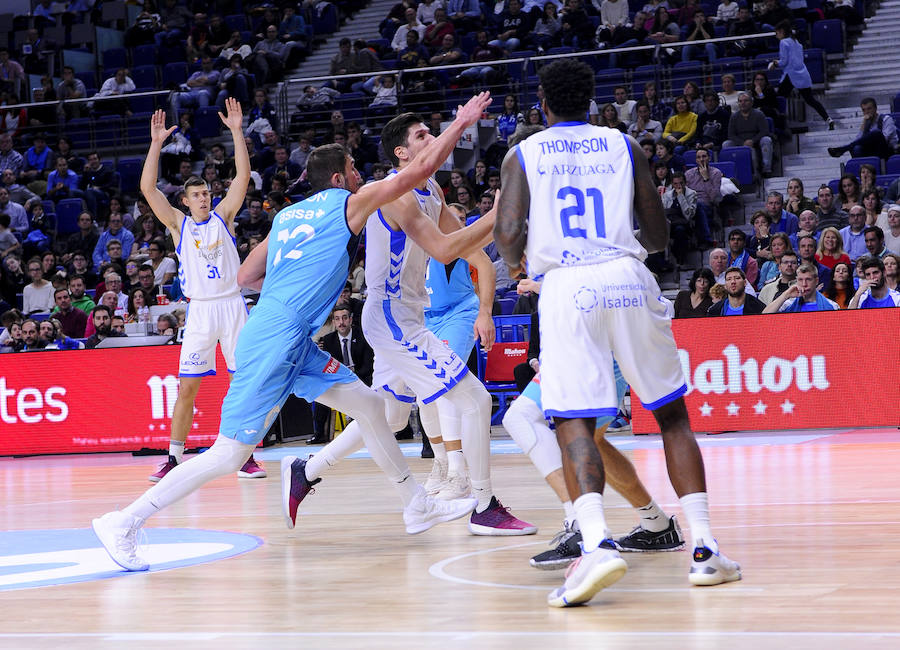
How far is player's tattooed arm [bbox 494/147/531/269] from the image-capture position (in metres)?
4.49

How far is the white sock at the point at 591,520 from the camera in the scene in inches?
163

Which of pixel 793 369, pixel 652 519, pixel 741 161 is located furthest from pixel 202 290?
pixel 741 161

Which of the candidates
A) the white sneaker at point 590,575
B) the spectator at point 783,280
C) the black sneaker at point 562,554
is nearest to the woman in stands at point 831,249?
the spectator at point 783,280

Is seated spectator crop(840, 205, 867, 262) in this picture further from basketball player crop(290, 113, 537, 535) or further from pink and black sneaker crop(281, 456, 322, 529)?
pink and black sneaker crop(281, 456, 322, 529)

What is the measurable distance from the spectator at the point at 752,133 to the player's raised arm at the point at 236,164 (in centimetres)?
Answer: 831

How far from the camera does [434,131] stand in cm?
1784

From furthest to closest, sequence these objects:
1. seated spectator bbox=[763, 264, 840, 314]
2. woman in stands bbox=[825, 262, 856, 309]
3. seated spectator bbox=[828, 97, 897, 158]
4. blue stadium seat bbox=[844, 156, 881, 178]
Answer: seated spectator bbox=[828, 97, 897, 158] → blue stadium seat bbox=[844, 156, 881, 178] → woman in stands bbox=[825, 262, 856, 309] → seated spectator bbox=[763, 264, 840, 314]

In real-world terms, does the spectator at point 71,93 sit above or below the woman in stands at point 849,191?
above

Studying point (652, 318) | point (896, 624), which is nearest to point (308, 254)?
point (652, 318)

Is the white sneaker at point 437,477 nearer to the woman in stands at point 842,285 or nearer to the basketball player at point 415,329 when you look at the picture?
the basketball player at point 415,329

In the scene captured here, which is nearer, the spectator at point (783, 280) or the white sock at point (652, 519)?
the white sock at point (652, 519)

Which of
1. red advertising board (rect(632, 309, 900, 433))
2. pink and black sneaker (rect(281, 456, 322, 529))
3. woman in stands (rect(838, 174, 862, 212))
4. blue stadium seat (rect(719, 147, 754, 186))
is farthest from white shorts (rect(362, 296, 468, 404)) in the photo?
blue stadium seat (rect(719, 147, 754, 186))

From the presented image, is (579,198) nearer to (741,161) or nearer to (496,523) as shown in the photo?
(496,523)

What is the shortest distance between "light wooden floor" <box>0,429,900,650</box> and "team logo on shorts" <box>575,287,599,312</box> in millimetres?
1009
